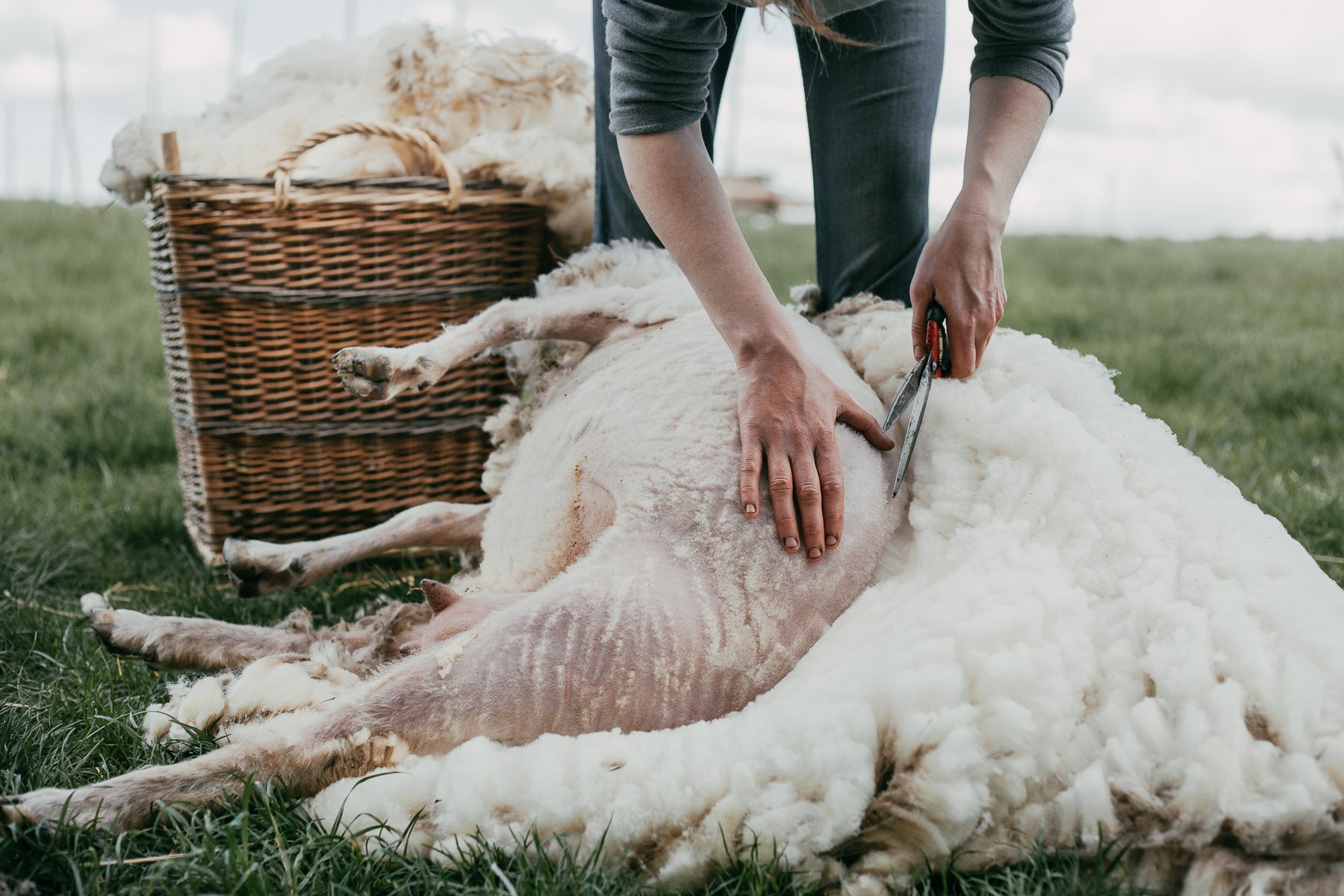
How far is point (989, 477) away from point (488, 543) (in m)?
0.93

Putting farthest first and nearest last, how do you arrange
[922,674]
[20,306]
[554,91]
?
[20,306], [554,91], [922,674]

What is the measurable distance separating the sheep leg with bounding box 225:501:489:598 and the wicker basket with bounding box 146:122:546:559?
0.32 metres

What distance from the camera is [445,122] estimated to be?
8.45 feet

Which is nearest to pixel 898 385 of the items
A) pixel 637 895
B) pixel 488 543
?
pixel 488 543

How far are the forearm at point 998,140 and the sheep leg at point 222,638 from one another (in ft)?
3.91

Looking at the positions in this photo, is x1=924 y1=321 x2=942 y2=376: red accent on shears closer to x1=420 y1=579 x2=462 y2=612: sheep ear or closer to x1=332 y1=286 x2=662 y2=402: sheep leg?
x1=332 y1=286 x2=662 y2=402: sheep leg

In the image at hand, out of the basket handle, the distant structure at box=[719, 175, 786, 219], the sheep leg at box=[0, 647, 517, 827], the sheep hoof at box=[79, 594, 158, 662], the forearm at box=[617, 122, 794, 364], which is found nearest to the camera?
the sheep leg at box=[0, 647, 517, 827]

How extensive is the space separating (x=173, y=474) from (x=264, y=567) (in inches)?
47.3

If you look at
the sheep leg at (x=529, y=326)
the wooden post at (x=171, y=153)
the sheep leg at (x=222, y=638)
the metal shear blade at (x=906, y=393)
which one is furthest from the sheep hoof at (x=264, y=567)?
the metal shear blade at (x=906, y=393)

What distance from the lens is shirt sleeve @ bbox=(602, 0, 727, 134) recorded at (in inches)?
55.8

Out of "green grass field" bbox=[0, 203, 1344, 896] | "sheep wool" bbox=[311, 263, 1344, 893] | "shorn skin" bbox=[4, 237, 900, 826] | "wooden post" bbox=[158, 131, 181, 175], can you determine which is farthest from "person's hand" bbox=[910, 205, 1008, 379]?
"wooden post" bbox=[158, 131, 181, 175]

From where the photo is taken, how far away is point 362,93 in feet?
8.59

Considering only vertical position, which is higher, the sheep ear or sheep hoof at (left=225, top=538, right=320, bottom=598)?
the sheep ear

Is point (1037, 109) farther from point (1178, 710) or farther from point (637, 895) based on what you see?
point (637, 895)
